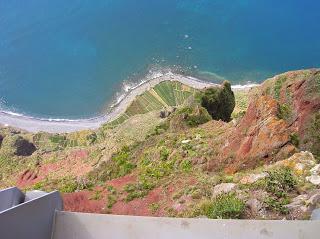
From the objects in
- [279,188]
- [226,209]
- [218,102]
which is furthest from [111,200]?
[218,102]

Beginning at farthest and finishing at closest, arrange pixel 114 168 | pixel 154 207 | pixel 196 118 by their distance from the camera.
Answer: pixel 196 118
pixel 114 168
pixel 154 207

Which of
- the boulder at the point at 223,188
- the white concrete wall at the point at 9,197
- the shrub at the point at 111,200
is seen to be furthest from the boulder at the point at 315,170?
the white concrete wall at the point at 9,197

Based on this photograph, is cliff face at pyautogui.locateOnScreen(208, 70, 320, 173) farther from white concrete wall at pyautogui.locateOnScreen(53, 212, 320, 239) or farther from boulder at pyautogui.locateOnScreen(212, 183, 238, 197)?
white concrete wall at pyautogui.locateOnScreen(53, 212, 320, 239)

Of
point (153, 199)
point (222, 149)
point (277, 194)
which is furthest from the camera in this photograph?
point (222, 149)

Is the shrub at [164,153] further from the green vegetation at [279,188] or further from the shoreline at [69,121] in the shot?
the shoreline at [69,121]

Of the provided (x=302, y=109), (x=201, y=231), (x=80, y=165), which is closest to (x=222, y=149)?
(x=302, y=109)

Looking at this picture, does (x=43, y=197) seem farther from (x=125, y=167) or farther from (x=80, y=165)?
(x=80, y=165)

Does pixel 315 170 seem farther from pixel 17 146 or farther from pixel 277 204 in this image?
pixel 17 146
